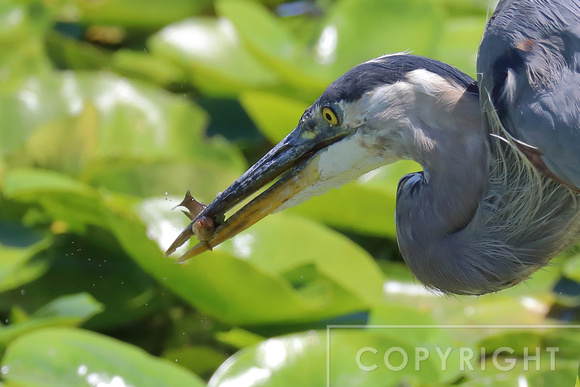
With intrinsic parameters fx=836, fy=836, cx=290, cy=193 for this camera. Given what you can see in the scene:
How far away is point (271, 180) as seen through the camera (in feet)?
6.20

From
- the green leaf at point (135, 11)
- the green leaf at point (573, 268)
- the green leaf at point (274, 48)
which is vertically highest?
the green leaf at point (274, 48)

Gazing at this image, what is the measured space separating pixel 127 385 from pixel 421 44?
174cm

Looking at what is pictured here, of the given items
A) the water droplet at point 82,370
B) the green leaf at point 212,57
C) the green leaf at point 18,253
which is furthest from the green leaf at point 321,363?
the green leaf at point 212,57

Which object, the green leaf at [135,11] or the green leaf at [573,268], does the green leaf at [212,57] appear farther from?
the green leaf at [573,268]

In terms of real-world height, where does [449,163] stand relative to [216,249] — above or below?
above

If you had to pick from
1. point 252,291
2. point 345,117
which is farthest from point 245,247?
point 345,117

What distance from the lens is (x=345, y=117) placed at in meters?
1.72

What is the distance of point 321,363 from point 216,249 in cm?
42

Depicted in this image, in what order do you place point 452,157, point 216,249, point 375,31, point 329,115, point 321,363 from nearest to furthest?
point 452,157, point 329,115, point 321,363, point 216,249, point 375,31

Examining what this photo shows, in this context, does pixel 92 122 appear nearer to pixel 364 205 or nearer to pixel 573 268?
pixel 364 205

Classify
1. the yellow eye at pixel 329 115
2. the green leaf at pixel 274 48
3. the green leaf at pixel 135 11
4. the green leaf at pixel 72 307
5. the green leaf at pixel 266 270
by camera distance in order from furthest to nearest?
the green leaf at pixel 135 11 < the green leaf at pixel 274 48 < the green leaf at pixel 72 307 < the green leaf at pixel 266 270 < the yellow eye at pixel 329 115

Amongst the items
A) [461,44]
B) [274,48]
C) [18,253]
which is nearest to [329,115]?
[18,253]

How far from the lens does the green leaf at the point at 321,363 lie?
2.12 metres

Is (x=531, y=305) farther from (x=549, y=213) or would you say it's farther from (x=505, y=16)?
(x=505, y=16)
